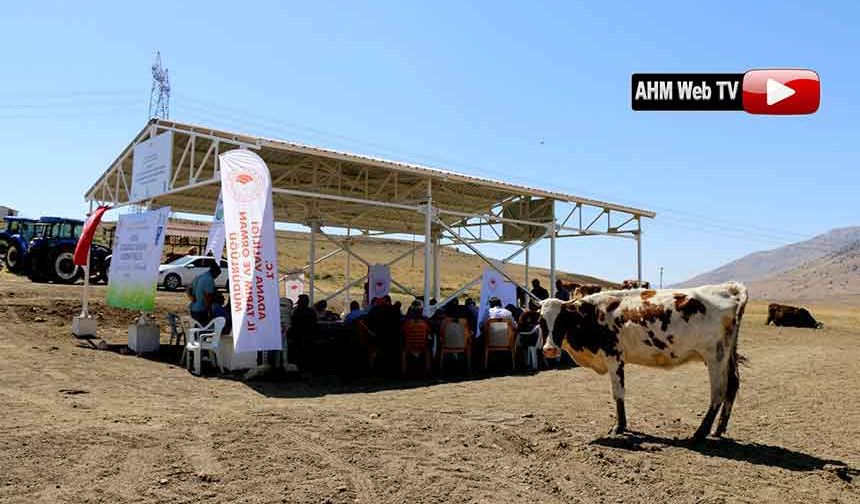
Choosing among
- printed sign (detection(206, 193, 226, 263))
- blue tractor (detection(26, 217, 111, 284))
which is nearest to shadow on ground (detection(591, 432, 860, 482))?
printed sign (detection(206, 193, 226, 263))

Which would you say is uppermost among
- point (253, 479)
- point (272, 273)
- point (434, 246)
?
point (434, 246)

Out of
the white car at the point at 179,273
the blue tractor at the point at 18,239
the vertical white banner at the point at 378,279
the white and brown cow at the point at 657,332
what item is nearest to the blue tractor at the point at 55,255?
the blue tractor at the point at 18,239

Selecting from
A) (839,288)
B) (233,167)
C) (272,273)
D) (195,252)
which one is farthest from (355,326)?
(839,288)

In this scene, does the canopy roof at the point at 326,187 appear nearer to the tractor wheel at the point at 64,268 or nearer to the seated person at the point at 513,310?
the seated person at the point at 513,310

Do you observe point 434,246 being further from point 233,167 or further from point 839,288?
point 839,288

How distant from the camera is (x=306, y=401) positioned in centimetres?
835

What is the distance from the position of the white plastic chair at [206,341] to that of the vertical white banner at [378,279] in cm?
542

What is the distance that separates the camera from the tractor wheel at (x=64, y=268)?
74.7 ft

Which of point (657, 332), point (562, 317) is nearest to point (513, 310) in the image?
point (562, 317)

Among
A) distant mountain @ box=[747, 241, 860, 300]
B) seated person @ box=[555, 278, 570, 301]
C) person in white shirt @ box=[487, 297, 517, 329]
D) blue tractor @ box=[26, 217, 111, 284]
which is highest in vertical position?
distant mountain @ box=[747, 241, 860, 300]

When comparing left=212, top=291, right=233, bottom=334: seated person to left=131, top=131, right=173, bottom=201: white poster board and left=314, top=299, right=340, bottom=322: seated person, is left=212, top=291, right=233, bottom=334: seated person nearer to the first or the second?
left=314, top=299, right=340, bottom=322: seated person

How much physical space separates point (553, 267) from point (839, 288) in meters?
90.4

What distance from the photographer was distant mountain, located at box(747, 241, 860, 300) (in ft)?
280

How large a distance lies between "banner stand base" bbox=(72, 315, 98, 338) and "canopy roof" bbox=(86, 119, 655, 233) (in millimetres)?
2689
